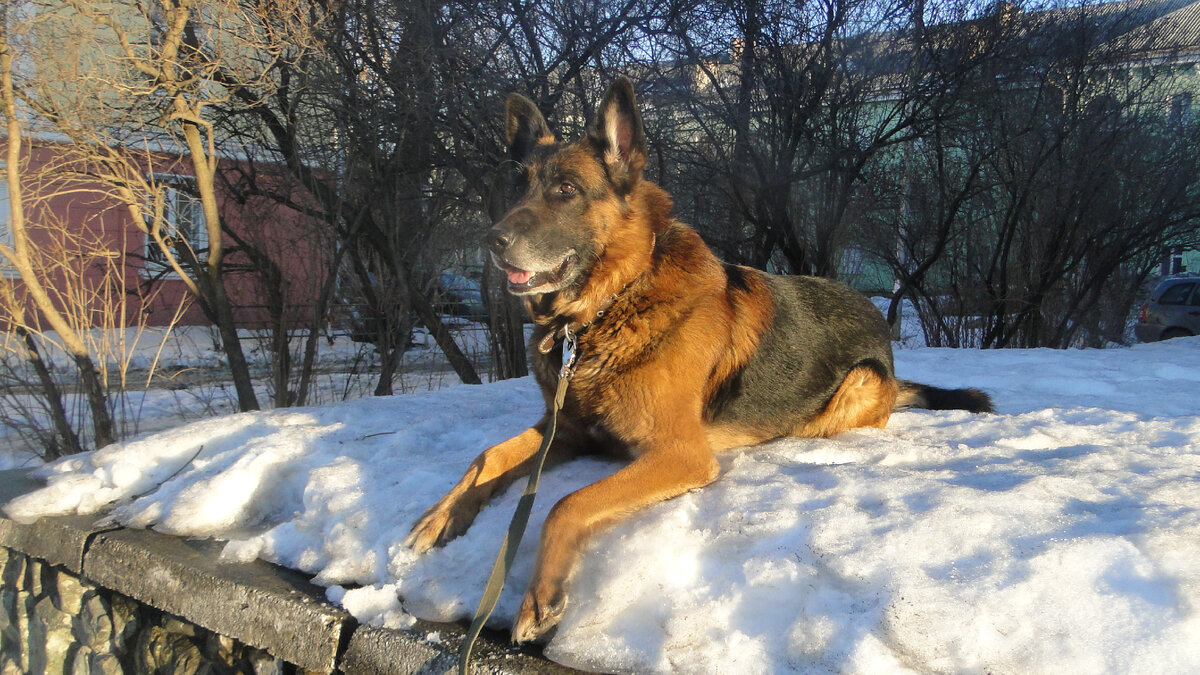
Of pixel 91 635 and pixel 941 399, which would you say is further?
pixel 941 399

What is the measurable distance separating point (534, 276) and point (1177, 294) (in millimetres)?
16336

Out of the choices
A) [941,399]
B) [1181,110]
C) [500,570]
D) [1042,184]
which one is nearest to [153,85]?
[500,570]

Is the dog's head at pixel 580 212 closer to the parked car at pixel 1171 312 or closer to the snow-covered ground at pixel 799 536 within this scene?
the snow-covered ground at pixel 799 536

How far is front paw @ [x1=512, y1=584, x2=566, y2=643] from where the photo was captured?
2.00m

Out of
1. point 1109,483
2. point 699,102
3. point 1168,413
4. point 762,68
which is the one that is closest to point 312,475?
point 1109,483

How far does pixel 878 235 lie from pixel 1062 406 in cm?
771

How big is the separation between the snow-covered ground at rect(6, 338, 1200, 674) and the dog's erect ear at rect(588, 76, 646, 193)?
1.33 m

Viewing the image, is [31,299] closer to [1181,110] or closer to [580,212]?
[580,212]

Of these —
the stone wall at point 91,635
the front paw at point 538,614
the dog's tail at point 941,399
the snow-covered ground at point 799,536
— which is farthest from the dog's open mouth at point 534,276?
Answer: the dog's tail at point 941,399

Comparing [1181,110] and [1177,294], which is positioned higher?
[1181,110]

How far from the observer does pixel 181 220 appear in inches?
265

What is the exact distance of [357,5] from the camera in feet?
24.1

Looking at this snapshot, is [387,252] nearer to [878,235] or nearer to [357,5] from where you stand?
[357,5]

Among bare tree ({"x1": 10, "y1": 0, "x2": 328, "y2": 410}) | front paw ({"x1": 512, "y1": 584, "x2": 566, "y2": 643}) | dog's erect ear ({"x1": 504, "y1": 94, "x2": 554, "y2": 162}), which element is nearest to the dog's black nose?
dog's erect ear ({"x1": 504, "y1": 94, "x2": 554, "y2": 162})
